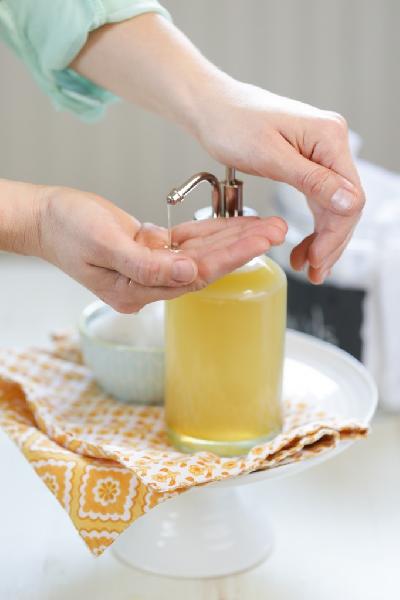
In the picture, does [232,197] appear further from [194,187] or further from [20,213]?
[20,213]

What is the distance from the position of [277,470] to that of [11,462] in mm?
456

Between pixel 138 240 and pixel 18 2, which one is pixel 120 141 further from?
pixel 138 240

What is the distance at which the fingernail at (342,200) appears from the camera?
80 centimetres

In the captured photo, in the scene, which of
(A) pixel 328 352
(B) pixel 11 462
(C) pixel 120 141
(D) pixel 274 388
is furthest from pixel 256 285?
(C) pixel 120 141

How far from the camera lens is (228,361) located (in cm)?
86

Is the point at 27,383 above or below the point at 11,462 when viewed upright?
above

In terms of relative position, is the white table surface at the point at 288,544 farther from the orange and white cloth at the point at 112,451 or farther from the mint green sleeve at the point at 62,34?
the mint green sleeve at the point at 62,34

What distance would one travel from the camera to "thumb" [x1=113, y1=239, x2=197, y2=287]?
2.37 ft

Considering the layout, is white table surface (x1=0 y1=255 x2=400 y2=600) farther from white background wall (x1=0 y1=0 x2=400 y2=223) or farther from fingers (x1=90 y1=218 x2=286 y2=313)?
white background wall (x1=0 y1=0 x2=400 y2=223)

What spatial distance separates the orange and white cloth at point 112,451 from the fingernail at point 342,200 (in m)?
0.18

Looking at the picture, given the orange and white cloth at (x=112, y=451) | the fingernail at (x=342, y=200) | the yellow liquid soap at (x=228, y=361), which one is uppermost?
the fingernail at (x=342, y=200)

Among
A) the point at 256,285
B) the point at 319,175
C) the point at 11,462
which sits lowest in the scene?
the point at 11,462

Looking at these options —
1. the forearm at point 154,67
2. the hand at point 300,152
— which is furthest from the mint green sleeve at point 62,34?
the hand at point 300,152

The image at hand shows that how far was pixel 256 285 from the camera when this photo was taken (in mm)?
843
